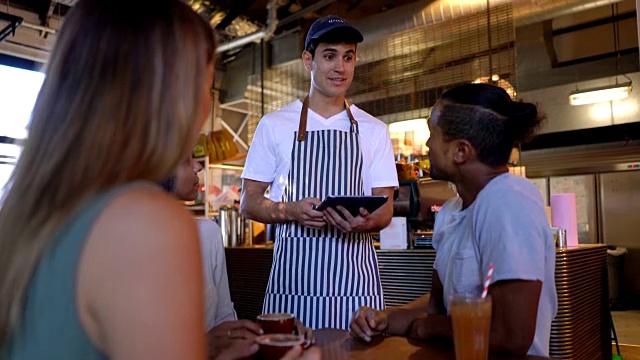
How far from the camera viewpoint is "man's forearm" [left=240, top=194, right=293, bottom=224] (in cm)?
220

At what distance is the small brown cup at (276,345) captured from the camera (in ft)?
3.70

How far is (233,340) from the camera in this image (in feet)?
4.80

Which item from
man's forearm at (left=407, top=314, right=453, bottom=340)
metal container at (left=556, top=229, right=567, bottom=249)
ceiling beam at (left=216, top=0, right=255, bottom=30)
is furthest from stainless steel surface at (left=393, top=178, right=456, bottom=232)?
ceiling beam at (left=216, top=0, right=255, bottom=30)

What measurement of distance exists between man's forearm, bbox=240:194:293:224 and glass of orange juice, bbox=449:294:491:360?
1090mm

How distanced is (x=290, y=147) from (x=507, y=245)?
1.17 meters

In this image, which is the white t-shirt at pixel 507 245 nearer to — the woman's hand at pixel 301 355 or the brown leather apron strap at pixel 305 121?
the woman's hand at pixel 301 355

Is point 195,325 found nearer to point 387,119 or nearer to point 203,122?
point 203,122

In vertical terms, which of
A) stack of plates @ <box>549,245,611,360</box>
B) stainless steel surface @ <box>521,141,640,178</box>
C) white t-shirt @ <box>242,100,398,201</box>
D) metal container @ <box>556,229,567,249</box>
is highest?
stainless steel surface @ <box>521,141,640,178</box>

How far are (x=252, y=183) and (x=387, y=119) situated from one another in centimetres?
447

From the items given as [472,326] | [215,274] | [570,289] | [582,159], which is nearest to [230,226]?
[215,274]

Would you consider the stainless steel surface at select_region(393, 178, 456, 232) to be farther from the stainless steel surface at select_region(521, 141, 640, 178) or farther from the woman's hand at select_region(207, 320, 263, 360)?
the stainless steel surface at select_region(521, 141, 640, 178)

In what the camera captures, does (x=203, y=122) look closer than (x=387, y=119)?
Yes

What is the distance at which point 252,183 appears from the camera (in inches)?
92.8

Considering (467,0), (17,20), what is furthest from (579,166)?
(17,20)
